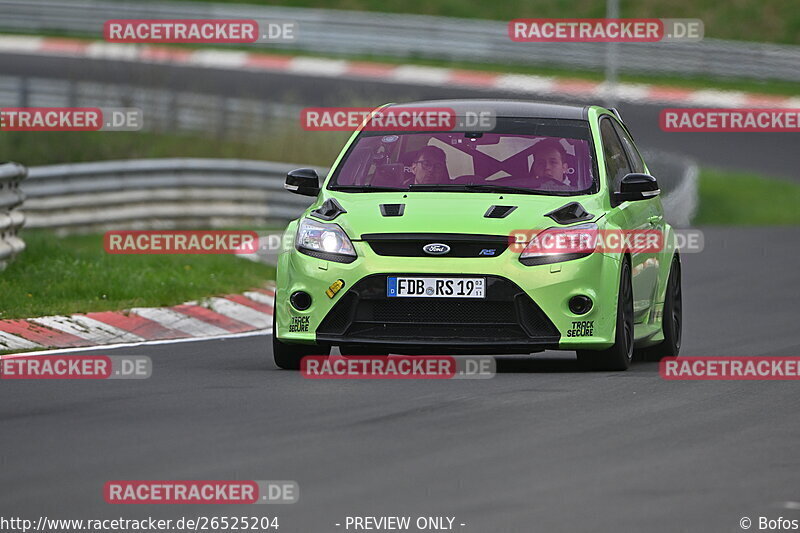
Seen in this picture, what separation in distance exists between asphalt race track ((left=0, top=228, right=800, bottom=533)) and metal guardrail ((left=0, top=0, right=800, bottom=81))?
1198 inches

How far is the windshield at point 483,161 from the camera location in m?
11.3

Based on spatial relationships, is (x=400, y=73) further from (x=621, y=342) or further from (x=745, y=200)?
(x=621, y=342)

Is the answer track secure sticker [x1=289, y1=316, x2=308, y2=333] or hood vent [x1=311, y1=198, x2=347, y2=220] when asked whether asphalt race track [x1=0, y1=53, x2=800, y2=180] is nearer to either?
hood vent [x1=311, y1=198, x2=347, y2=220]

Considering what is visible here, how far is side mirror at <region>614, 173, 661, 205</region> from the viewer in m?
11.3

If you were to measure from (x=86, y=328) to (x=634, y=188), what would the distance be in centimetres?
397

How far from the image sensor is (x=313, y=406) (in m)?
9.18

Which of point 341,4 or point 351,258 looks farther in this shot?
point 341,4

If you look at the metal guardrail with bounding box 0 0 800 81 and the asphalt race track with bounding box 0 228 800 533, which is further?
the metal guardrail with bounding box 0 0 800 81

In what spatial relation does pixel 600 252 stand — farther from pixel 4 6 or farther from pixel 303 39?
pixel 4 6

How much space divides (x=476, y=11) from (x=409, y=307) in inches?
1596

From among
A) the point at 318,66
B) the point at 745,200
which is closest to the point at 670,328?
the point at 745,200

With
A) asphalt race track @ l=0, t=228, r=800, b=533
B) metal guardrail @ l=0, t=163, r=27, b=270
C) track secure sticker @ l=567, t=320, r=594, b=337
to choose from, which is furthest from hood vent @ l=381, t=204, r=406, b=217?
metal guardrail @ l=0, t=163, r=27, b=270

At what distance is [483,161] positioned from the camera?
37.6 ft

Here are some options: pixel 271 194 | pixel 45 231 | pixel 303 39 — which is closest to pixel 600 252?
pixel 45 231
